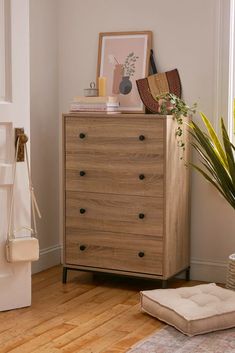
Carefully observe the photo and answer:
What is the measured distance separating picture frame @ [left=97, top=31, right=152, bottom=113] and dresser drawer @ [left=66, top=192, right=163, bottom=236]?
0.63m

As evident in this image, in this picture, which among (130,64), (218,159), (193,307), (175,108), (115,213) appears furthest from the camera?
(130,64)

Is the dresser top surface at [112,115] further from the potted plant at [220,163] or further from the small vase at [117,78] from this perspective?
the small vase at [117,78]

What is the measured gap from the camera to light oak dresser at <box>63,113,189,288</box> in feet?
13.6

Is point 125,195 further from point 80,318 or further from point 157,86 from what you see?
point 80,318

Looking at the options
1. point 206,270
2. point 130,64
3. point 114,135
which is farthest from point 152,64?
point 206,270

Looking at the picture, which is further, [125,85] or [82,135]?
[125,85]

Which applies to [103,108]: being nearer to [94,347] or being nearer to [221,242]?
[221,242]

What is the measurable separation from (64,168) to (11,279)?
2.80 ft

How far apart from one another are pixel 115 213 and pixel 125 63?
1.00 metres

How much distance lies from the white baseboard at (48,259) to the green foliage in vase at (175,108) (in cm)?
125

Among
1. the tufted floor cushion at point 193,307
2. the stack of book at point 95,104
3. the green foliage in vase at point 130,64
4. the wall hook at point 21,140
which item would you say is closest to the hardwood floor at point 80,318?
the tufted floor cushion at point 193,307

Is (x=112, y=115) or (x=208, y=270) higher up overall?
(x=112, y=115)

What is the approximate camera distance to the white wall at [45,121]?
4652 millimetres

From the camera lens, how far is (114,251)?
4.31m
